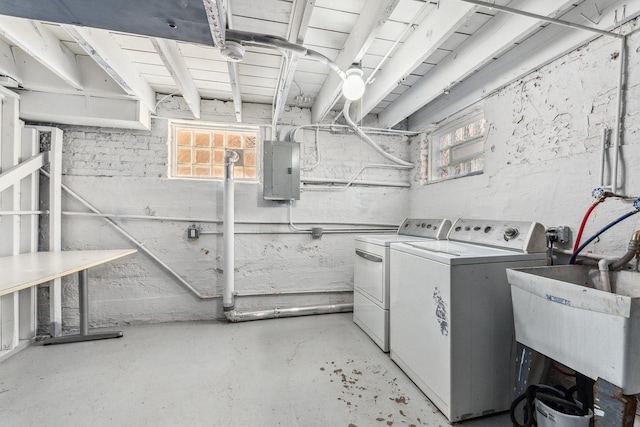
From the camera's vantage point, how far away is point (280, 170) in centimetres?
288

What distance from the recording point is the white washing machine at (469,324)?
1502 millimetres

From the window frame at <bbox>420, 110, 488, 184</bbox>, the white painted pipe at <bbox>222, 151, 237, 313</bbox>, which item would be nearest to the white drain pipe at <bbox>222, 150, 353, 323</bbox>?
the white painted pipe at <bbox>222, 151, 237, 313</bbox>

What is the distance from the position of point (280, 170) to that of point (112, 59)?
5.04ft

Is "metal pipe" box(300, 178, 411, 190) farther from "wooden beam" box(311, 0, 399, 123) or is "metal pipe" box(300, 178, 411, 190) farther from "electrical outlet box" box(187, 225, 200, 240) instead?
"electrical outlet box" box(187, 225, 200, 240)

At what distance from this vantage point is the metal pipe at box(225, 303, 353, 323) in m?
2.81

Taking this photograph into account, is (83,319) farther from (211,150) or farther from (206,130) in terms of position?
(206,130)

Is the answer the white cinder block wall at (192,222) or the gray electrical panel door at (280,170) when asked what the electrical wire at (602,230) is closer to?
the white cinder block wall at (192,222)

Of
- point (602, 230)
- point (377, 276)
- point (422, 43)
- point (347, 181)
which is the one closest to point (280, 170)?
point (347, 181)

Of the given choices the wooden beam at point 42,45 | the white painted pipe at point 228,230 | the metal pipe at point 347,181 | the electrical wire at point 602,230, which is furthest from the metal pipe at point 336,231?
the electrical wire at point 602,230

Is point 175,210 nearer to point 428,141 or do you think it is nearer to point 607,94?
point 428,141

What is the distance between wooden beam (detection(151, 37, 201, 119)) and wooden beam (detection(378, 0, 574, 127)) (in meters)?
2.05

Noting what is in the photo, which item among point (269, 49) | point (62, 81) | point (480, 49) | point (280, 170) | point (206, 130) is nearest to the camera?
point (480, 49)

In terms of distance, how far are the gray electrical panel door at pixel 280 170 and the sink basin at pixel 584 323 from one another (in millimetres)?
2072

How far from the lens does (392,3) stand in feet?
4.28
